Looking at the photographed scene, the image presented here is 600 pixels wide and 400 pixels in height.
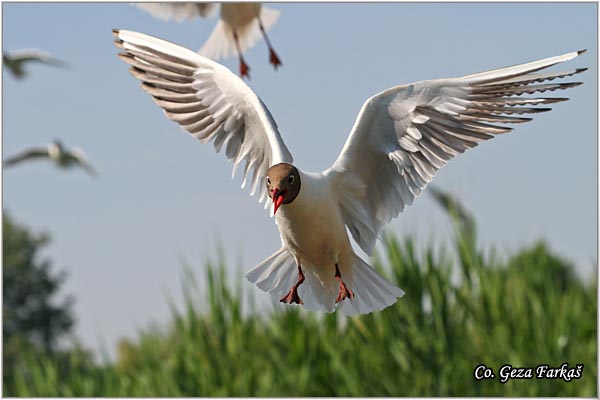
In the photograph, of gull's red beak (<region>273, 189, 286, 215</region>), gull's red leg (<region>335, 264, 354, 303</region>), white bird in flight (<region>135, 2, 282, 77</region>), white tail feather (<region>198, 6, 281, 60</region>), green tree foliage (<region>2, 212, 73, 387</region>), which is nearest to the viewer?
gull's red beak (<region>273, 189, 286, 215</region>)

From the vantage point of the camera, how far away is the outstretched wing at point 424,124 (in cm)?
432

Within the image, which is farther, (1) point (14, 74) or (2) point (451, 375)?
(2) point (451, 375)

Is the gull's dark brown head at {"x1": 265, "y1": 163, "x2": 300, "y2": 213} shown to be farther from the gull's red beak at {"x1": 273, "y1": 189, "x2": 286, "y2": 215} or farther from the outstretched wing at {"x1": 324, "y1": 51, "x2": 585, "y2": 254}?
the outstretched wing at {"x1": 324, "y1": 51, "x2": 585, "y2": 254}

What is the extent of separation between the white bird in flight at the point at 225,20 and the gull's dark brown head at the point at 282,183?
2767 millimetres

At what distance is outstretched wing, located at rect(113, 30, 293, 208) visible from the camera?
15.4 feet

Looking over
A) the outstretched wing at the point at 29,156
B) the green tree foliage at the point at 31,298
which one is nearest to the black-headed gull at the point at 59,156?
the outstretched wing at the point at 29,156

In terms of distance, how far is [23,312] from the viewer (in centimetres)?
3070

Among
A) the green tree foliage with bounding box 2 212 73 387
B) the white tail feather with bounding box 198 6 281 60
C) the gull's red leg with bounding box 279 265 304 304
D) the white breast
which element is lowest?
the green tree foliage with bounding box 2 212 73 387

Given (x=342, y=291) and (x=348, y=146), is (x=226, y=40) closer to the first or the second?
(x=348, y=146)

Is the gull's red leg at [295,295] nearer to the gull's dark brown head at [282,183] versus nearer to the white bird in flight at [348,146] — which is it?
the white bird in flight at [348,146]

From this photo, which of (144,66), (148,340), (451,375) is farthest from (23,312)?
(144,66)

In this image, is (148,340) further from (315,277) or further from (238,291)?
(315,277)

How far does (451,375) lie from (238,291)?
2.01 metres

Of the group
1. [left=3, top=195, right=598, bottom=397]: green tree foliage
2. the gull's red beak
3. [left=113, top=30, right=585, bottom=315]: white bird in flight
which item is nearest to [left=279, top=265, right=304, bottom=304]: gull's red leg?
[left=113, top=30, right=585, bottom=315]: white bird in flight
